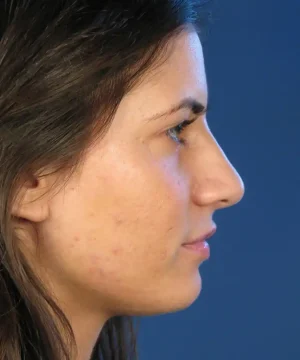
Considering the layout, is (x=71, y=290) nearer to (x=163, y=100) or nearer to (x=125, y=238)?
(x=125, y=238)

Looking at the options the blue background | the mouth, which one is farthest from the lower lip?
the blue background

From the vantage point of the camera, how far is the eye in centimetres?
79

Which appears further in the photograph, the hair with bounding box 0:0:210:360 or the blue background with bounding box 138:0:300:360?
the blue background with bounding box 138:0:300:360

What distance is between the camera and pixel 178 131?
81cm

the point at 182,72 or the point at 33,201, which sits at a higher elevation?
the point at 182,72

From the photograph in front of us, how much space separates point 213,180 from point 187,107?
0.33 ft

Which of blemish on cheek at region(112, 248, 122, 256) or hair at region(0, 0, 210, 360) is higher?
hair at region(0, 0, 210, 360)

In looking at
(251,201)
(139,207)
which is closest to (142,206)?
(139,207)

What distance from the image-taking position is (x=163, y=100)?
76cm

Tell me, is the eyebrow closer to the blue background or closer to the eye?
the eye

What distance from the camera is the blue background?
1393mm

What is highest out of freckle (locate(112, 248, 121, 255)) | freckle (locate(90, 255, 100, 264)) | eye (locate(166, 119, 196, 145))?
eye (locate(166, 119, 196, 145))

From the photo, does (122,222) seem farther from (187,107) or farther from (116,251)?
→ (187,107)

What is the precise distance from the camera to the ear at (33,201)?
75 cm
